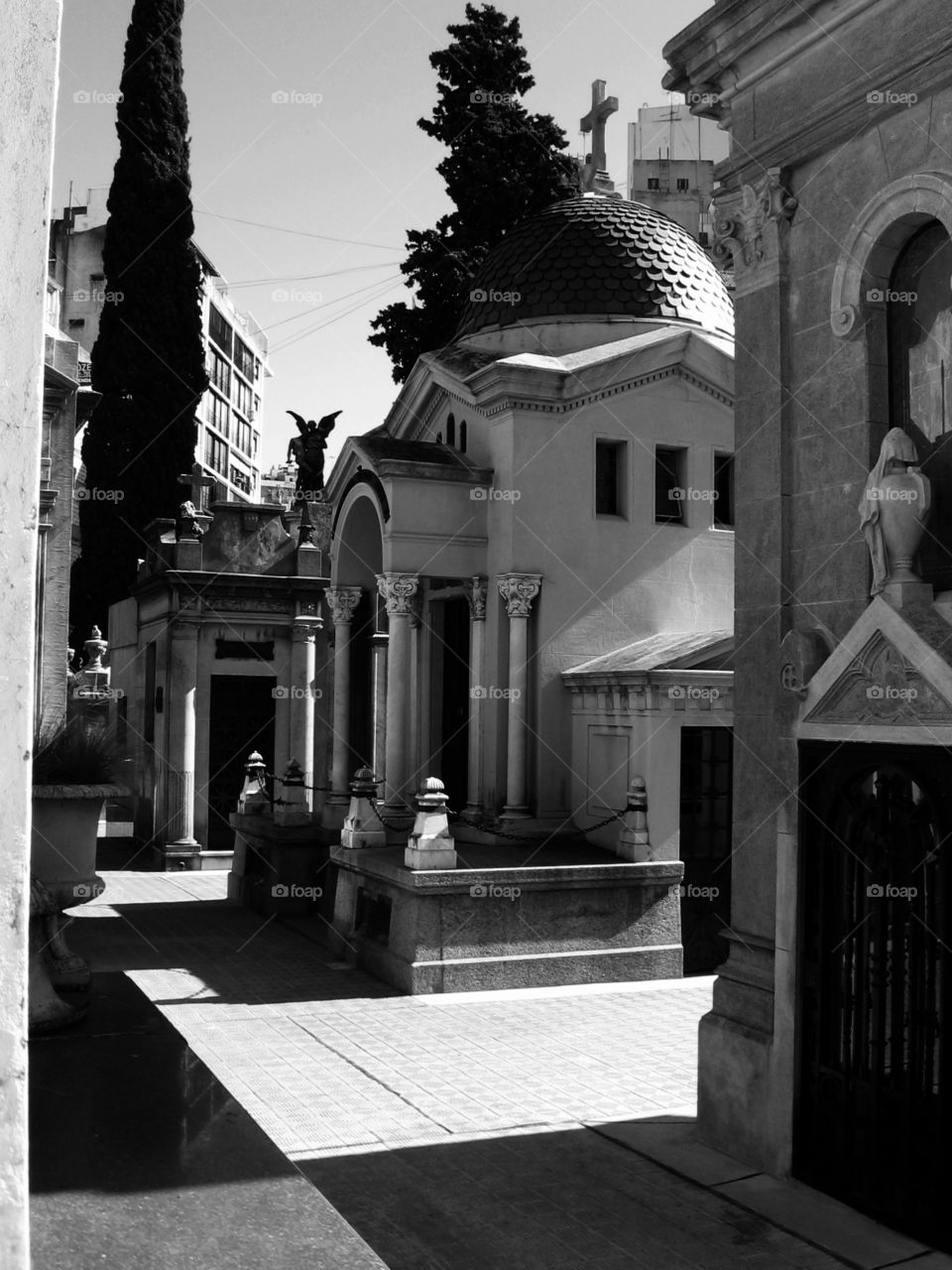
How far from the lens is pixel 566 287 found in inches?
680

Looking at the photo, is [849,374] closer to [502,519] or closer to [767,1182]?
[767,1182]

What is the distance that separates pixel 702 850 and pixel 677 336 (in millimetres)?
6638

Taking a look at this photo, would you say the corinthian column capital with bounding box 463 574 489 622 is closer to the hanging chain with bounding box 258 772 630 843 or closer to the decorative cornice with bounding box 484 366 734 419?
the decorative cornice with bounding box 484 366 734 419

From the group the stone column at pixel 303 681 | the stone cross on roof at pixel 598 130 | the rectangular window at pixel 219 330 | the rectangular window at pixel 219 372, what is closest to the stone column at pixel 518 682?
the stone column at pixel 303 681

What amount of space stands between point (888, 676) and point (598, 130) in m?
15.4

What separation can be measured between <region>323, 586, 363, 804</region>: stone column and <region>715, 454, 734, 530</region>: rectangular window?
5414mm

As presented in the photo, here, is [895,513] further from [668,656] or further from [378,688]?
[378,688]

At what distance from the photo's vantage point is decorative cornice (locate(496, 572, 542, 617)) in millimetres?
15094

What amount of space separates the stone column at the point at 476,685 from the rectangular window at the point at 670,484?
2.66 m

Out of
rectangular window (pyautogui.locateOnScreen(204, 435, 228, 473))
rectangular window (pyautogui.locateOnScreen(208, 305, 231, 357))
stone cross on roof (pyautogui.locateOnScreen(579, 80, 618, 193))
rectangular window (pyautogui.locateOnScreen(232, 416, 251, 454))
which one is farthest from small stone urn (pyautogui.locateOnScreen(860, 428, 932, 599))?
rectangular window (pyautogui.locateOnScreen(232, 416, 251, 454))

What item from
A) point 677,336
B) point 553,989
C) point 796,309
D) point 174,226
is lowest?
point 553,989

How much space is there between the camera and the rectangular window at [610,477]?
15.9 metres

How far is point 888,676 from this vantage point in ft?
21.9

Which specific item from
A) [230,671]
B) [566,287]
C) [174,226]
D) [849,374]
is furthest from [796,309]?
[174,226]
